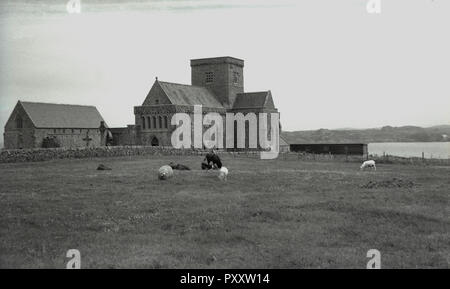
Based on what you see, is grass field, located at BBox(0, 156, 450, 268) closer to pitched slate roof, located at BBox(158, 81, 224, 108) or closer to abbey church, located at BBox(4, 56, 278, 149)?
abbey church, located at BBox(4, 56, 278, 149)

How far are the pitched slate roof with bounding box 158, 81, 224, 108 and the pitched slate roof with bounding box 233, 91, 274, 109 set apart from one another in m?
4.35

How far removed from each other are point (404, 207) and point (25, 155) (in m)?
37.3

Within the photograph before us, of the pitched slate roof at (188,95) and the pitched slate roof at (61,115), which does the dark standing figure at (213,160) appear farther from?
the pitched slate roof at (61,115)

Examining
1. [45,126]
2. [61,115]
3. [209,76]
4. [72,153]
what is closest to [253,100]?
[209,76]

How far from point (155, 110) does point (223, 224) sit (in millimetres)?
51315

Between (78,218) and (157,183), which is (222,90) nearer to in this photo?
(157,183)

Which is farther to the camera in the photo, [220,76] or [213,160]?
[220,76]

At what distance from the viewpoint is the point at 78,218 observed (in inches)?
625

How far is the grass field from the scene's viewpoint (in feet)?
38.1

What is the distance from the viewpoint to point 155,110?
65000 millimetres

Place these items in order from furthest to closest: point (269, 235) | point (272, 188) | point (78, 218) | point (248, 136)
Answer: point (248, 136) < point (272, 188) < point (78, 218) < point (269, 235)

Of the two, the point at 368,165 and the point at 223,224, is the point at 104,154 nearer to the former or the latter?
the point at 368,165

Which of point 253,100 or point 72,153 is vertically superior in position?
point 253,100
